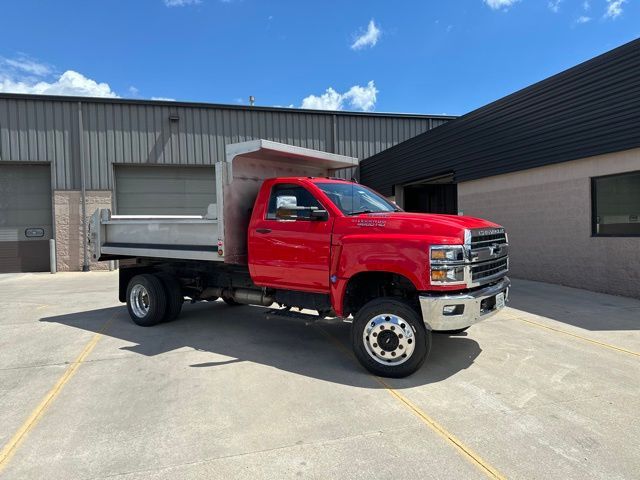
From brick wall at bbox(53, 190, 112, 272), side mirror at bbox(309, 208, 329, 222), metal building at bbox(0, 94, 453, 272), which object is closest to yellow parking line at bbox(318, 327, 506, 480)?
side mirror at bbox(309, 208, 329, 222)

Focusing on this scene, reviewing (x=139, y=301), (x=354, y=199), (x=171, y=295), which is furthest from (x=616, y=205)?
(x=139, y=301)

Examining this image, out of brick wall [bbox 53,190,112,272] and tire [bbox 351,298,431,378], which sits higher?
brick wall [bbox 53,190,112,272]

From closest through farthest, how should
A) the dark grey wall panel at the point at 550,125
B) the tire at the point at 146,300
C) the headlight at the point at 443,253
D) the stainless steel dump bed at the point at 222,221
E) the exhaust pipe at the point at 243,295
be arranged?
the headlight at the point at 443,253, the stainless steel dump bed at the point at 222,221, the exhaust pipe at the point at 243,295, the tire at the point at 146,300, the dark grey wall panel at the point at 550,125

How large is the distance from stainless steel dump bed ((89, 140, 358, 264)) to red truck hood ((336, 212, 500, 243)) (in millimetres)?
1723

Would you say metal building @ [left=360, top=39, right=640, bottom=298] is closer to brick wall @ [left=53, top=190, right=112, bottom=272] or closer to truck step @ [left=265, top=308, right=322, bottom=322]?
truck step @ [left=265, top=308, right=322, bottom=322]

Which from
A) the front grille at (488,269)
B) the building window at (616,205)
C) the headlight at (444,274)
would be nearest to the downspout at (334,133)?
the building window at (616,205)

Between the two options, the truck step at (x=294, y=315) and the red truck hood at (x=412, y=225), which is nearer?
the red truck hood at (x=412, y=225)

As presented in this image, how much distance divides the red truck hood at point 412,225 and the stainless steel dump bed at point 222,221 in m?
1.72

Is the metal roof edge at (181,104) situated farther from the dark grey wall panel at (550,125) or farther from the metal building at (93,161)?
the dark grey wall panel at (550,125)

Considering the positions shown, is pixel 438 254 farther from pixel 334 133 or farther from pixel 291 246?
pixel 334 133

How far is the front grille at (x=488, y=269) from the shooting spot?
4.55 metres

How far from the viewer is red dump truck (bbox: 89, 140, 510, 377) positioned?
437cm

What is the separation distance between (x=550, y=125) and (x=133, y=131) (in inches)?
596

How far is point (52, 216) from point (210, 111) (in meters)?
7.67
